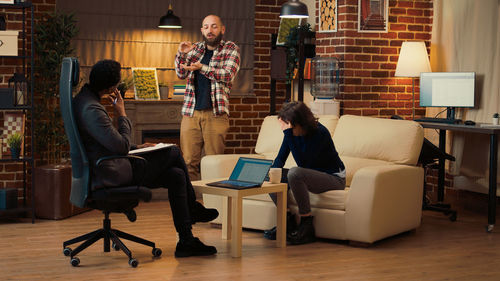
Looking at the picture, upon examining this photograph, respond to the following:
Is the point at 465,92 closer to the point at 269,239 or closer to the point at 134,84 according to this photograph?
the point at 269,239


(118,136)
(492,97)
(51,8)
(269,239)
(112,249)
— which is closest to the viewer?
(118,136)

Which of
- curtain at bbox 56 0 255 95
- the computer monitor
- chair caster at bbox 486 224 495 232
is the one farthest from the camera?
curtain at bbox 56 0 255 95

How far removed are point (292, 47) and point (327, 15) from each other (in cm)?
83

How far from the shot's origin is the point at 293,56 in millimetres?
7645

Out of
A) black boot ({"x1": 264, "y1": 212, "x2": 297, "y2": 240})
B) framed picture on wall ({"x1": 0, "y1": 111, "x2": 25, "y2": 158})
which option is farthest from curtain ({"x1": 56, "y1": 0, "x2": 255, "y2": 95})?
black boot ({"x1": 264, "y1": 212, "x2": 297, "y2": 240})

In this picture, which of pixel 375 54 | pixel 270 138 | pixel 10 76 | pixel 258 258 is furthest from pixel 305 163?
pixel 10 76

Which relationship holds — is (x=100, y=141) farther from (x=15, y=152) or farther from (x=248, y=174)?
(x=15, y=152)

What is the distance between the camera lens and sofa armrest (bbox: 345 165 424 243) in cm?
494

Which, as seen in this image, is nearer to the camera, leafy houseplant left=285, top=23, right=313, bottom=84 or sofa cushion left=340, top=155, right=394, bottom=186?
sofa cushion left=340, top=155, right=394, bottom=186

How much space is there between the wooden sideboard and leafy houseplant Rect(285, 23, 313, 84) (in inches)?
46.9

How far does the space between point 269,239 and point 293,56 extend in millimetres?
2928

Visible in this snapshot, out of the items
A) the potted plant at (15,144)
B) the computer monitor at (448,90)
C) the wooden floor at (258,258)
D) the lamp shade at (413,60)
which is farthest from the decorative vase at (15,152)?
the computer monitor at (448,90)

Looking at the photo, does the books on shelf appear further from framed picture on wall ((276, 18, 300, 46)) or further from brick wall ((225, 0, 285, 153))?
framed picture on wall ((276, 18, 300, 46))

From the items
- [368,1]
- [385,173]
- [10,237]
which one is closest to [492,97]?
[368,1]
